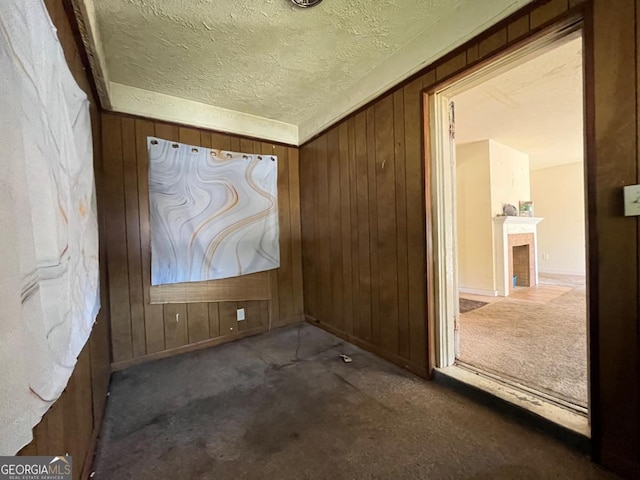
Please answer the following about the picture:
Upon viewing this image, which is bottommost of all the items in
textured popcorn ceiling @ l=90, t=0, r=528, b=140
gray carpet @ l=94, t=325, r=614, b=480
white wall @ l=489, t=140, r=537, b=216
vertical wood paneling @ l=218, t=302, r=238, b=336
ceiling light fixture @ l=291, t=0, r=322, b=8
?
gray carpet @ l=94, t=325, r=614, b=480

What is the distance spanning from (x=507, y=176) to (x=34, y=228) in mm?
5436

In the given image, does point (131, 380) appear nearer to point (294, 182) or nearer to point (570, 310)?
point (294, 182)

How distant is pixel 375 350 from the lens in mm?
2188

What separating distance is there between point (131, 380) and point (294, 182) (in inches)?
91.4

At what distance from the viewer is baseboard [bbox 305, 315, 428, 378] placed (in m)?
1.86

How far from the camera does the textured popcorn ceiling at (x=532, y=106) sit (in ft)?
7.02

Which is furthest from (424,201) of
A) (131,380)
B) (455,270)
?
(131,380)

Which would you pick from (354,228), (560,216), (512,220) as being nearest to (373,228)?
(354,228)

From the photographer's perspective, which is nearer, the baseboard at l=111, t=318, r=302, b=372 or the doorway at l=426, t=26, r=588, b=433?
the doorway at l=426, t=26, r=588, b=433

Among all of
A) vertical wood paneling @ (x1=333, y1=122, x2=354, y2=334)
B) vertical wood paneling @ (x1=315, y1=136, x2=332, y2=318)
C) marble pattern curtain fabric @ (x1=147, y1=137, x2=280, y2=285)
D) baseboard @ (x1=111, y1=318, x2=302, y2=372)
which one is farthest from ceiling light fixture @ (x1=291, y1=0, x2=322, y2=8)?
baseboard @ (x1=111, y1=318, x2=302, y2=372)

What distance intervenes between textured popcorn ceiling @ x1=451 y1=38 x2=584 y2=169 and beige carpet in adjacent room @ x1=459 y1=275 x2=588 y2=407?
76.8 inches

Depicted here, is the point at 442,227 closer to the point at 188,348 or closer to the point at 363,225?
the point at 363,225

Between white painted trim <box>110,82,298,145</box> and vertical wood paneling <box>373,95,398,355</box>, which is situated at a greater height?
white painted trim <box>110,82,298,145</box>

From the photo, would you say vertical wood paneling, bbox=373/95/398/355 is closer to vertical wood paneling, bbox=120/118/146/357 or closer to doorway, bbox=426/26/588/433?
doorway, bbox=426/26/588/433
